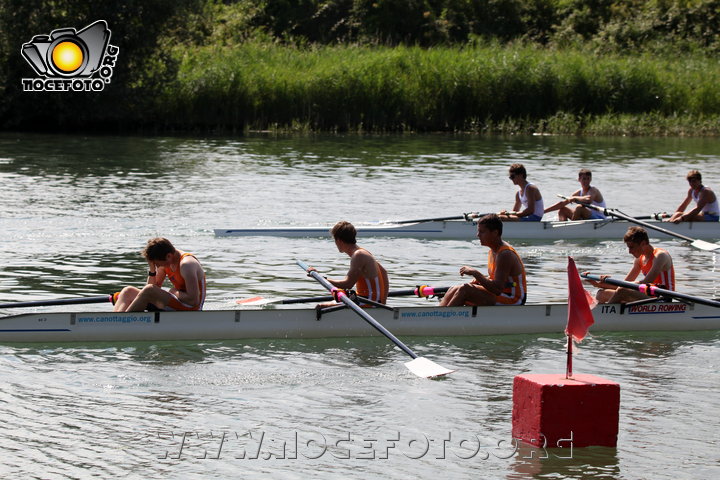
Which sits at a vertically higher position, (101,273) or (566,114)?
(566,114)

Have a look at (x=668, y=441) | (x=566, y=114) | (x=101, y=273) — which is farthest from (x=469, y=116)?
(x=668, y=441)

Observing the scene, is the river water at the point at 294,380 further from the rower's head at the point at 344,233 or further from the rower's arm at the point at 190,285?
the rower's head at the point at 344,233

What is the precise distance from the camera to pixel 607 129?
43062mm

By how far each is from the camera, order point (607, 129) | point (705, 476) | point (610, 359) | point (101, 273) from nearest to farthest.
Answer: point (705, 476) → point (610, 359) → point (101, 273) → point (607, 129)

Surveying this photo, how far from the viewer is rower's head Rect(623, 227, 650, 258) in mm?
13594

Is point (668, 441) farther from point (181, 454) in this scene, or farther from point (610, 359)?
point (181, 454)

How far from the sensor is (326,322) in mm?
13367

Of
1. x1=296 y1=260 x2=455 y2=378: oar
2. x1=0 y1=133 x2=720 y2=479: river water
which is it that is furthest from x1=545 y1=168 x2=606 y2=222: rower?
x1=296 y1=260 x2=455 y2=378: oar

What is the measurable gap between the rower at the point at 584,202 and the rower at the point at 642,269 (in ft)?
23.4

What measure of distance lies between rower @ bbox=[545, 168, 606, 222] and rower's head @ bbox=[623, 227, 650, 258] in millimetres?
7445

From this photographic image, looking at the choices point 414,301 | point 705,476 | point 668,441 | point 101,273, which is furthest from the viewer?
point 101,273

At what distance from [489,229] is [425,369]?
2.25m

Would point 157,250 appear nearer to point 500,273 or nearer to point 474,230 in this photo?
point 500,273

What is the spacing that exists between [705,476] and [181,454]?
444 cm
